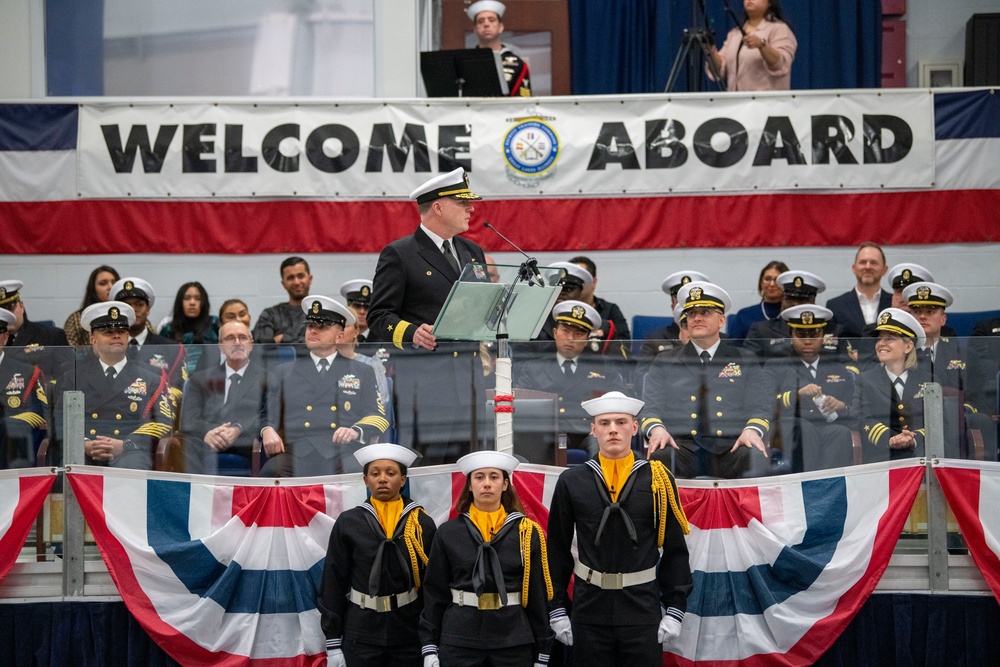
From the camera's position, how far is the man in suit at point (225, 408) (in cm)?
629

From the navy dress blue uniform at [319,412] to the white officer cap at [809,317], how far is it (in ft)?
8.45

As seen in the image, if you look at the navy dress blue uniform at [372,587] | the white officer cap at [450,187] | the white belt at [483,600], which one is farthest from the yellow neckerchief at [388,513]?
the white officer cap at [450,187]

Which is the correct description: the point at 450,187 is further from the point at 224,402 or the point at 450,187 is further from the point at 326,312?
the point at 224,402

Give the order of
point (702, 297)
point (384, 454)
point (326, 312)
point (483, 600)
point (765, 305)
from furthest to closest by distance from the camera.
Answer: point (765, 305) < point (326, 312) < point (702, 297) < point (384, 454) < point (483, 600)

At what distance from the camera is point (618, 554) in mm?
5746

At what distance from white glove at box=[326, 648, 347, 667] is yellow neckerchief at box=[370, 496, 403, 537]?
544 millimetres

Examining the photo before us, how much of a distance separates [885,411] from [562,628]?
75.4 inches

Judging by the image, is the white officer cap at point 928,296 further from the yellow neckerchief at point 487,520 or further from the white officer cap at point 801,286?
the yellow neckerchief at point 487,520

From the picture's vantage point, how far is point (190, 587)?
20.8 feet

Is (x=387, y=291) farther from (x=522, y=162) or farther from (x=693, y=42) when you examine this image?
(x=693, y=42)

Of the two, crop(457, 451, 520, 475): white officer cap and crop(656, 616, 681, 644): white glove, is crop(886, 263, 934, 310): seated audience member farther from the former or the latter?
crop(457, 451, 520, 475): white officer cap

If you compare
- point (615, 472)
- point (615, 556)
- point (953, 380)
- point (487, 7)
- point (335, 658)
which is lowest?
point (335, 658)

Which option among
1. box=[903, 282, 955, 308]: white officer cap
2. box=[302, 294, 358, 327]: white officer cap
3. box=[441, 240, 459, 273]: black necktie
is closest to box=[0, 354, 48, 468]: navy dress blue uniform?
box=[302, 294, 358, 327]: white officer cap

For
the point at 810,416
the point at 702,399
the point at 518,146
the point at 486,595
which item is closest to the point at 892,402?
the point at 810,416
